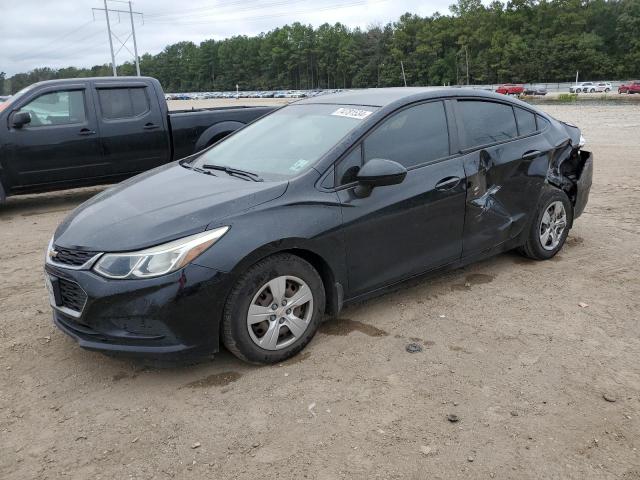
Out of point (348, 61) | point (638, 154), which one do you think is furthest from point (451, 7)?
point (638, 154)

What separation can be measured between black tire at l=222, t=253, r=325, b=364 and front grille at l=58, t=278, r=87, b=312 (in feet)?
2.63

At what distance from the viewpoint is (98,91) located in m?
8.08

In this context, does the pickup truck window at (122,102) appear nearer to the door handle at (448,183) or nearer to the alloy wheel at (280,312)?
the door handle at (448,183)

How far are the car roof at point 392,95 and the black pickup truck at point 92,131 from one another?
4321mm

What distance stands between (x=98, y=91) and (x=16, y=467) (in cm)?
655

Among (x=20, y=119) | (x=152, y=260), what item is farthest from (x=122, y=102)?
(x=152, y=260)

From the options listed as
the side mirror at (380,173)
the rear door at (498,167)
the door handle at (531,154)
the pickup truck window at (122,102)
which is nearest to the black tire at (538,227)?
the rear door at (498,167)

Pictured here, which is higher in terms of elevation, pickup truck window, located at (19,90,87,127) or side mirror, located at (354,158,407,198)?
pickup truck window, located at (19,90,87,127)

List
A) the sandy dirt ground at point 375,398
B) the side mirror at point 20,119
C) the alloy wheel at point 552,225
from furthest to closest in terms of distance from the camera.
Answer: the side mirror at point 20,119
the alloy wheel at point 552,225
the sandy dirt ground at point 375,398

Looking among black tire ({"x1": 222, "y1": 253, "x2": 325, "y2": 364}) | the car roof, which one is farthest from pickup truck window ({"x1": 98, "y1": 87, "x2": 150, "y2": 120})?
black tire ({"x1": 222, "y1": 253, "x2": 325, "y2": 364})

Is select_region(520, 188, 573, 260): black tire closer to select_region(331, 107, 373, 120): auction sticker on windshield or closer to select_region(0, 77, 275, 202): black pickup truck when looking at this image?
select_region(331, 107, 373, 120): auction sticker on windshield

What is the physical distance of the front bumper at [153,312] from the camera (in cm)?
304

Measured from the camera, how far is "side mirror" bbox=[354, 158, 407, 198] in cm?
355

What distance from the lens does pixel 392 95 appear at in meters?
4.25
